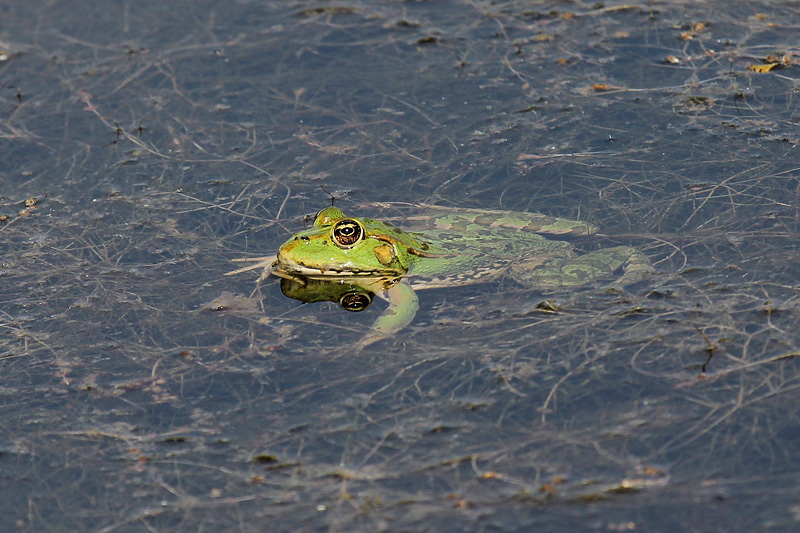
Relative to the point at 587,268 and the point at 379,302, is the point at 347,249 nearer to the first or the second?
the point at 379,302

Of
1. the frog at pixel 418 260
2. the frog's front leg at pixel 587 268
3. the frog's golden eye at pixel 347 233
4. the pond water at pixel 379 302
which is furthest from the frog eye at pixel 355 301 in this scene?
the frog's front leg at pixel 587 268

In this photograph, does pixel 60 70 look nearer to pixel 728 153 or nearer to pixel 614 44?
pixel 614 44

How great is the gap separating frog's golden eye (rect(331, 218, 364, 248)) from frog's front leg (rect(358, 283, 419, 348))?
0.44 m

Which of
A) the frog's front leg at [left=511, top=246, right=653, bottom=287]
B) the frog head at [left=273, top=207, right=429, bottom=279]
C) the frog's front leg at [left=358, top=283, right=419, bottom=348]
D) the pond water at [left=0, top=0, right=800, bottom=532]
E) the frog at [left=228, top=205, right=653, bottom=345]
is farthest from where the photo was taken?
the frog head at [left=273, top=207, right=429, bottom=279]

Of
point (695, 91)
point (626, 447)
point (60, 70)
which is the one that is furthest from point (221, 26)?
point (626, 447)

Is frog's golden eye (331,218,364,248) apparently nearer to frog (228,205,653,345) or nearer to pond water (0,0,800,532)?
frog (228,205,653,345)

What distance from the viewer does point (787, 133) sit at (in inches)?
314

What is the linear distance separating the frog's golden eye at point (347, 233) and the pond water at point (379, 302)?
1.72 ft

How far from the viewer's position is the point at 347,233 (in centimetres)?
675

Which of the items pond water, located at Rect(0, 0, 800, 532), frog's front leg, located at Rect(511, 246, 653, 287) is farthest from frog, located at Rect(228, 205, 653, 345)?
pond water, located at Rect(0, 0, 800, 532)

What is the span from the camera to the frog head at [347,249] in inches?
266

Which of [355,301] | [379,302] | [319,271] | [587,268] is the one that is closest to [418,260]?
[379,302]

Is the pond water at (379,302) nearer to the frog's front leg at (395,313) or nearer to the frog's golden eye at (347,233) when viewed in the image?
the frog's front leg at (395,313)

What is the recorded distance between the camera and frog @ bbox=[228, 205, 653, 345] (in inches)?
262
